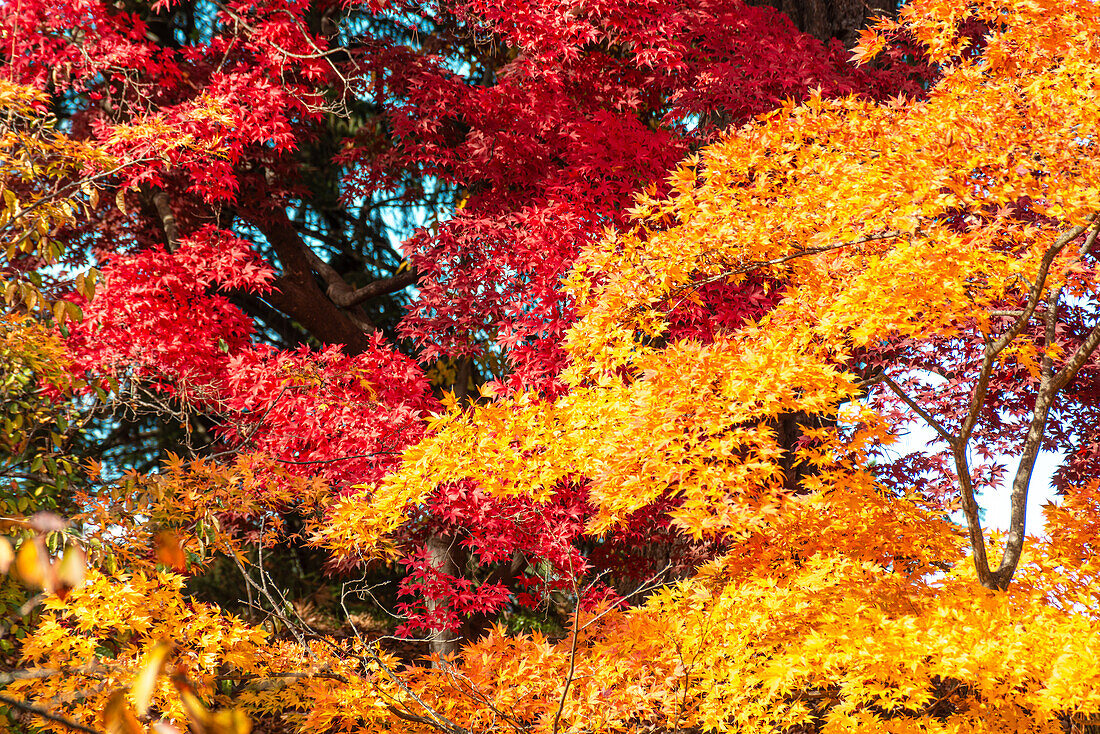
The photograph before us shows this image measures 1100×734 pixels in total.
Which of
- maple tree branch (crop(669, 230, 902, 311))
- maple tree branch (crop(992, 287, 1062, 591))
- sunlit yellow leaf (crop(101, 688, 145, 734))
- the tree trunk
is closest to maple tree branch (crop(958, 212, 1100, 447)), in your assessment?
maple tree branch (crop(992, 287, 1062, 591))

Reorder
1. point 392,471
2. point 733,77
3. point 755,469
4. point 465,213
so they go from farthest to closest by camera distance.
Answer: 1. point 465,213
2. point 733,77
3. point 392,471
4. point 755,469

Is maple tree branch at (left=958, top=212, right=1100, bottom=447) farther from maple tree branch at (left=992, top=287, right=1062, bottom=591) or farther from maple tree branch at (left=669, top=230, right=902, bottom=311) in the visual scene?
maple tree branch at (left=669, top=230, right=902, bottom=311)

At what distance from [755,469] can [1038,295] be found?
4.15 ft

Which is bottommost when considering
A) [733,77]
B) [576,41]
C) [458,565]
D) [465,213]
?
[458,565]

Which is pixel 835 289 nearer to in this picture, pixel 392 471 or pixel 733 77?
pixel 733 77

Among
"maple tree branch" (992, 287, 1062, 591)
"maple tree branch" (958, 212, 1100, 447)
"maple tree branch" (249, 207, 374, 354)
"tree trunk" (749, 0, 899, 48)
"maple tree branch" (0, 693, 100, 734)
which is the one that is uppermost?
"tree trunk" (749, 0, 899, 48)

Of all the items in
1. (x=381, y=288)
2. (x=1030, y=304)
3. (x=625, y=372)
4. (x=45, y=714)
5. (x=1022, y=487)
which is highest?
(x=381, y=288)

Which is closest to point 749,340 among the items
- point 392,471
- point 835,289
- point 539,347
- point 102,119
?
point 835,289

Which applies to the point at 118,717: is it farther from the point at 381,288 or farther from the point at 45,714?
the point at 381,288

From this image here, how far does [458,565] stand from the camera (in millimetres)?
5727

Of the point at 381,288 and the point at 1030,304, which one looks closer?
the point at 1030,304

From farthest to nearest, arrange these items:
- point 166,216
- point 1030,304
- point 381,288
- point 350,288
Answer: point 350,288, point 381,288, point 166,216, point 1030,304

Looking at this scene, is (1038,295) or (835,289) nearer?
(1038,295)

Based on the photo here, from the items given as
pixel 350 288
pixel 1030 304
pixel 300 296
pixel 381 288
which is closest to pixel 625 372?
pixel 1030 304
